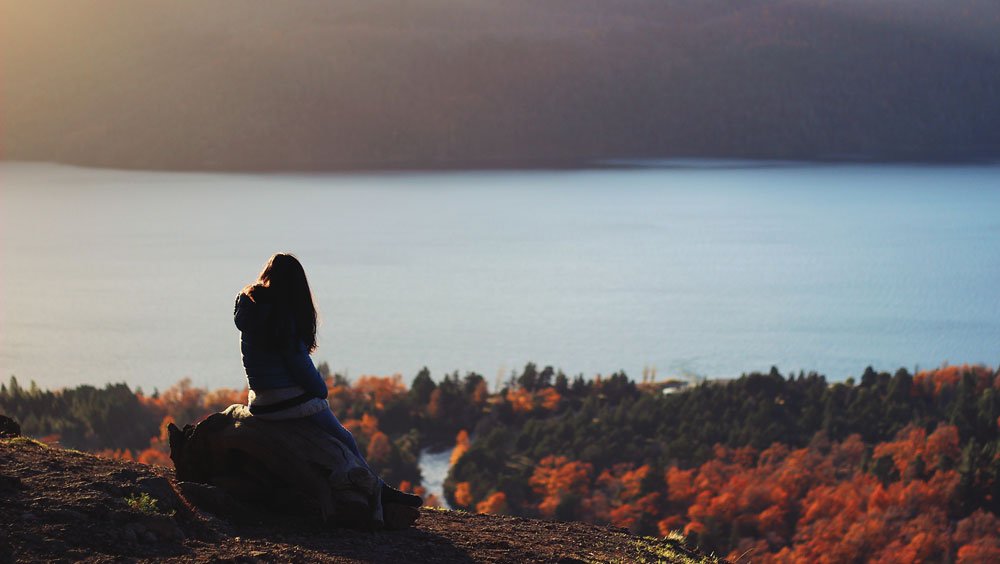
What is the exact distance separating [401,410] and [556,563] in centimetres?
6526

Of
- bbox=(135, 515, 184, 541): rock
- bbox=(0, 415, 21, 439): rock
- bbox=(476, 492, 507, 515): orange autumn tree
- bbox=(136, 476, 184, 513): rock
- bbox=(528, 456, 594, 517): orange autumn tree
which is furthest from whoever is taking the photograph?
bbox=(476, 492, 507, 515): orange autumn tree

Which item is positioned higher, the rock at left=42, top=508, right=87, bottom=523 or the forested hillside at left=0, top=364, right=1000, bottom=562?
the rock at left=42, top=508, right=87, bottom=523

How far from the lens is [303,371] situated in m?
7.20

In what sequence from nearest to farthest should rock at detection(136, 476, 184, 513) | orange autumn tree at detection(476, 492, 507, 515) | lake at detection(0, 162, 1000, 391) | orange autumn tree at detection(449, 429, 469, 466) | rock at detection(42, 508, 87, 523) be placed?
1. rock at detection(42, 508, 87, 523)
2. rock at detection(136, 476, 184, 513)
3. orange autumn tree at detection(476, 492, 507, 515)
4. orange autumn tree at detection(449, 429, 469, 466)
5. lake at detection(0, 162, 1000, 391)

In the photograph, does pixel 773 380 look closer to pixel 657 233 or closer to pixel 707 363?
pixel 707 363

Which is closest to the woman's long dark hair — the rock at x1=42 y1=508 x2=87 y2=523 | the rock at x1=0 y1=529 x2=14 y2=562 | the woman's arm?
the woman's arm

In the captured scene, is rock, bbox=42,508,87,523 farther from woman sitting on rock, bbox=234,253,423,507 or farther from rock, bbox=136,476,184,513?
woman sitting on rock, bbox=234,253,423,507

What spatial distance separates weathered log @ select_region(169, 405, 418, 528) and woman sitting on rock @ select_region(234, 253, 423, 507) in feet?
0.44

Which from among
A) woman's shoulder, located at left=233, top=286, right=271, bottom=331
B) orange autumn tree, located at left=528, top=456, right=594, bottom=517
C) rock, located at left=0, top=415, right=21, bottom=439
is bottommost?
orange autumn tree, located at left=528, top=456, right=594, bottom=517

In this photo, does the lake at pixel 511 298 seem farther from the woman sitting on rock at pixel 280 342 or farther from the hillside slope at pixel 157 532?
the woman sitting on rock at pixel 280 342

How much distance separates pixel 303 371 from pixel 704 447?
57.8 meters

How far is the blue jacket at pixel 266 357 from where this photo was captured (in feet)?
23.5

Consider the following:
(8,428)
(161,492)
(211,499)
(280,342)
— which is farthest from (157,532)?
(8,428)

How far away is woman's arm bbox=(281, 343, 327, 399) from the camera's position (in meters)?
7.20
